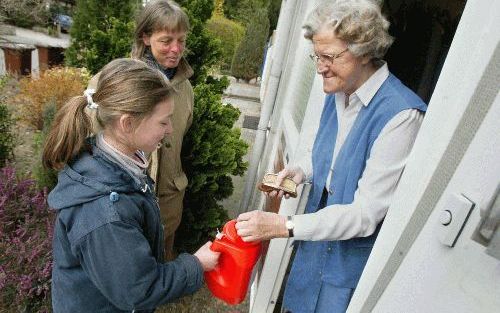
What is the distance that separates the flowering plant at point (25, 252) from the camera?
275cm

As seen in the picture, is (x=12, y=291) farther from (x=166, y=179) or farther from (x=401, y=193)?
(x=401, y=193)

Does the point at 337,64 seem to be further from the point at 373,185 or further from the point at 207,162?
the point at 207,162

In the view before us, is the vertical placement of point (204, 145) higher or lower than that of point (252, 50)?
higher

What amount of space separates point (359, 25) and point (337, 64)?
0.57ft

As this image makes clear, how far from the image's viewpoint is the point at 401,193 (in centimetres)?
111

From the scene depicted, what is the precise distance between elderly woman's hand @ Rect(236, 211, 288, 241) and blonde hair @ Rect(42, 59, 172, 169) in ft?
1.99

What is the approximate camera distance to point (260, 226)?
163 cm

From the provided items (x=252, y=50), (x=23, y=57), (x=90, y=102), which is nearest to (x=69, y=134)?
(x=90, y=102)

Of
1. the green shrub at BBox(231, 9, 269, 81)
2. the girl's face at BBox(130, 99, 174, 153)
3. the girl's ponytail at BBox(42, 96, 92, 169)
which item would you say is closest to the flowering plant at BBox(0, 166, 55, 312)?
the girl's ponytail at BBox(42, 96, 92, 169)

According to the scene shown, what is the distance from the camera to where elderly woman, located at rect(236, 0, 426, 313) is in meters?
1.48

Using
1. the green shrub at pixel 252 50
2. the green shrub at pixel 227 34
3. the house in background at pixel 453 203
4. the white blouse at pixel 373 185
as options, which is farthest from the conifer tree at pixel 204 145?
the green shrub at pixel 227 34

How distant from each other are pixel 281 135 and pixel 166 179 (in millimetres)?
1269

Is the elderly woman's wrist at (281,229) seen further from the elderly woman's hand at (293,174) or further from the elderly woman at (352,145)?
the elderly woman's hand at (293,174)

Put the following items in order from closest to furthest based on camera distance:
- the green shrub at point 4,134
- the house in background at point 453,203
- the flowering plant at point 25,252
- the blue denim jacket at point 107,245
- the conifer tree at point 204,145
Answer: the house in background at point 453,203, the blue denim jacket at point 107,245, the flowering plant at point 25,252, the conifer tree at point 204,145, the green shrub at point 4,134
